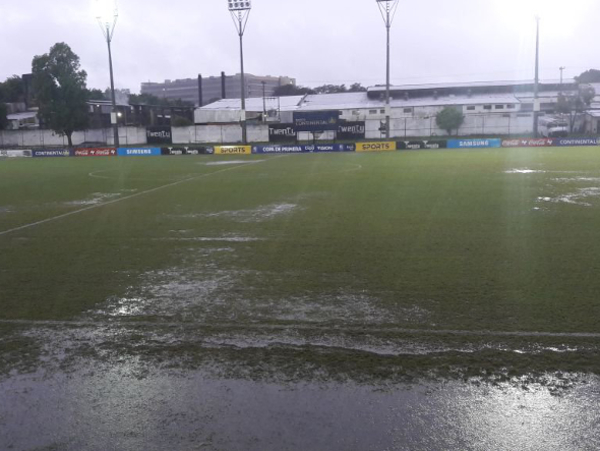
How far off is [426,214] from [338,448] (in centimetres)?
1038

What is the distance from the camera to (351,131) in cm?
5478

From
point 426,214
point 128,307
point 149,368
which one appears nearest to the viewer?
point 149,368

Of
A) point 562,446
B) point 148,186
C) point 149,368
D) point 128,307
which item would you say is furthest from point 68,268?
point 148,186

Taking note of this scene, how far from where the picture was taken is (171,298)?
23.2 ft

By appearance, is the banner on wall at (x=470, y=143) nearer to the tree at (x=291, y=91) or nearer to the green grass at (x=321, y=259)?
the green grass at (x=321, y=259)

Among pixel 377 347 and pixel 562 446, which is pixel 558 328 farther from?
pixel 562 446

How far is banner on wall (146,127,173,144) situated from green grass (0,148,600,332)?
1613 inches

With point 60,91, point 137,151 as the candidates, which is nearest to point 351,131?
point 137,151

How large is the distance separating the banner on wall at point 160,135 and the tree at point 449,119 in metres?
26.2

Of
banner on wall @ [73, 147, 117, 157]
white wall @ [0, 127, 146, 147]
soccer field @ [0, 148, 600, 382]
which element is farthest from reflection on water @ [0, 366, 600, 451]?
white wall @ [0, 127, 146, 147]

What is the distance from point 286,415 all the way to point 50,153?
175ft

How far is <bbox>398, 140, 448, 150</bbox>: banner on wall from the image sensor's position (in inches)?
1874

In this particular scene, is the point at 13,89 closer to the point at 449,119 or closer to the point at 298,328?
the point at 449,119

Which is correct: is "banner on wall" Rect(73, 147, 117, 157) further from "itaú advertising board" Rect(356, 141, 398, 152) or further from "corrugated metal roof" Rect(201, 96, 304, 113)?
"corrugated metal roof" Rect(201, 96, 304, 113)
